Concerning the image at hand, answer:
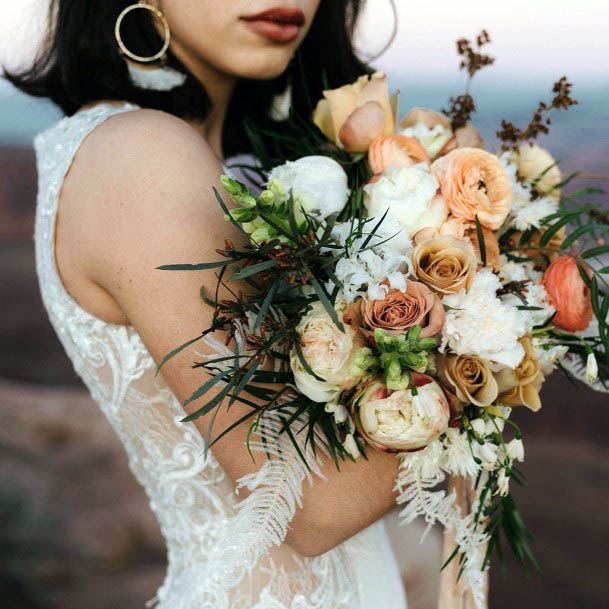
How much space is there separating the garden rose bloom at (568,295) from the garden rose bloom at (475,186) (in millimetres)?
125

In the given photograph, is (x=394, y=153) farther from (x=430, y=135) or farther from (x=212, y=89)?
(x=212, y=89)

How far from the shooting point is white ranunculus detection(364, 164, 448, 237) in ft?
3.41

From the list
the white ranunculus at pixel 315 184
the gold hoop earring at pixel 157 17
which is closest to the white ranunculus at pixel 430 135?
the white ranunculus at pixel 315 184

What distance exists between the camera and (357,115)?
48.9 inches

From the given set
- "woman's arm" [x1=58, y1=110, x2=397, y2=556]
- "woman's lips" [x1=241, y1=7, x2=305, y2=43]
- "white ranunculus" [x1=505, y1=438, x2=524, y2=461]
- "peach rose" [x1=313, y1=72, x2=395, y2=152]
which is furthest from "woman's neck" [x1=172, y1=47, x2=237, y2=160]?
"white ranunculus" [x1=505, y1=438, x2=524, y2=461]

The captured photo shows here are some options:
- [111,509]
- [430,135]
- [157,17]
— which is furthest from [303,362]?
[111,509]

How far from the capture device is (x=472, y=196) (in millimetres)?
1079

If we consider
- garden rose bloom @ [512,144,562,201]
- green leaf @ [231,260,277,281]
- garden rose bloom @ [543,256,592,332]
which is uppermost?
green leaf @ [231,260,277,281]

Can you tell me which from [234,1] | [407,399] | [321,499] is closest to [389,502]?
[321,499]

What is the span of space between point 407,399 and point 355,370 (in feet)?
0.25

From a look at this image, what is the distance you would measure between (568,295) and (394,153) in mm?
364

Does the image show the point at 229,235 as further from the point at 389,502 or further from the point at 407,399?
the point at 389,502

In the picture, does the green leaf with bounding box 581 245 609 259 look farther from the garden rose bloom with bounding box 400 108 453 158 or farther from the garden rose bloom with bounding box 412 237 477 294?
the garden rose bloom with bounding box 400 108 453 158

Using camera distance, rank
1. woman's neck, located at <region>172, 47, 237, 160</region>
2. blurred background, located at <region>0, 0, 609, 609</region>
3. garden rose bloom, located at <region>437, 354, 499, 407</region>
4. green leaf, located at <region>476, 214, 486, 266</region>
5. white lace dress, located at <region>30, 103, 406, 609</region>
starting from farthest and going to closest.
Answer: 1. blurred background, located at <region>0, 0, 609, 609</region>
2. woman's neck, located at <region>172, 47, 237, 160</region>
3. white lace dress, located at <region>30, 103, 406, 609</region>
4. green leaf, located at <region>476, 214, 486, 266</region>
5. garden rose bloom, located at <region>437, 354, 499, 407</region>
